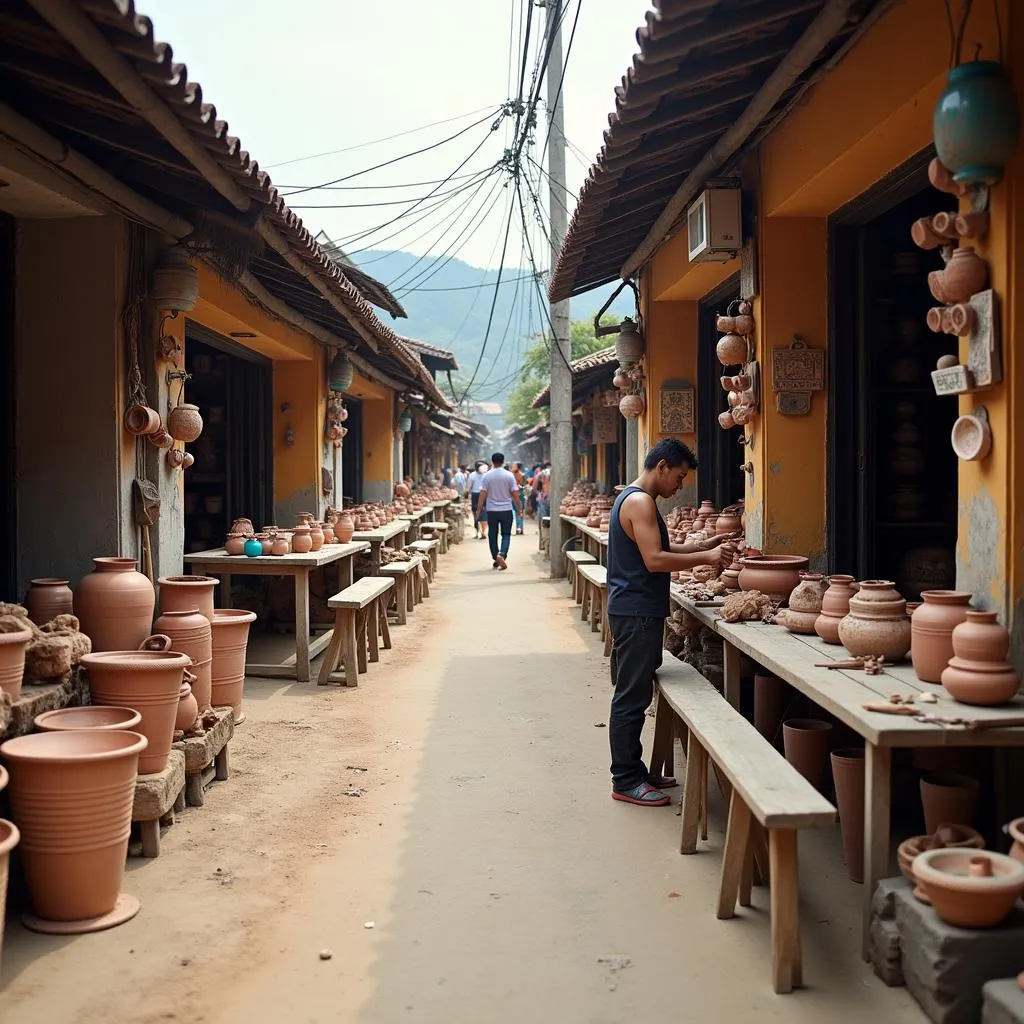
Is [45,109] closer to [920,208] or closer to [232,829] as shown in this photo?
[232,829]

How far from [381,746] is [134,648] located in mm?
1660

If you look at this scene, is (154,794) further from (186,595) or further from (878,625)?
(878,625)

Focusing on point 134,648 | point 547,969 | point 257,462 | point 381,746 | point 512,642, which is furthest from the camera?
point 257,462

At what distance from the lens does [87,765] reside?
328 centimetres

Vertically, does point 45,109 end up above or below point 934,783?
above

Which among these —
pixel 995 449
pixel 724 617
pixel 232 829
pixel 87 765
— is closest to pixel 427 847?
pixel 232 829

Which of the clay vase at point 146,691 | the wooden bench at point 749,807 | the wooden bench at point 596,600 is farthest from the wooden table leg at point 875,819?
the wooden bench at point 596,600

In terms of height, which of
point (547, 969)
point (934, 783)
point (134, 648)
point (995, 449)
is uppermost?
point (995, 449)

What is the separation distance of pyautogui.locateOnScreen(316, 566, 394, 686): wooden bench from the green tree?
1514cm

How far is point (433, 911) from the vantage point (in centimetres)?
353

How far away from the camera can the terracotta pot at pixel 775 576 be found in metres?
5.01

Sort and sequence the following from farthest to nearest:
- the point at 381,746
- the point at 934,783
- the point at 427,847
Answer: the point at 381,746
the point at 427,847
the point at 934,783

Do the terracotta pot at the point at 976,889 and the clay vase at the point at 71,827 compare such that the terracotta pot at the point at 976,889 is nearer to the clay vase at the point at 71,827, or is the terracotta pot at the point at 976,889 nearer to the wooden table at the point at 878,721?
the wooden table at the point at 878,721

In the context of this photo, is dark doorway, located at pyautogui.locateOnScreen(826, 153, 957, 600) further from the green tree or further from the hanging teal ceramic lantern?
the green tree
